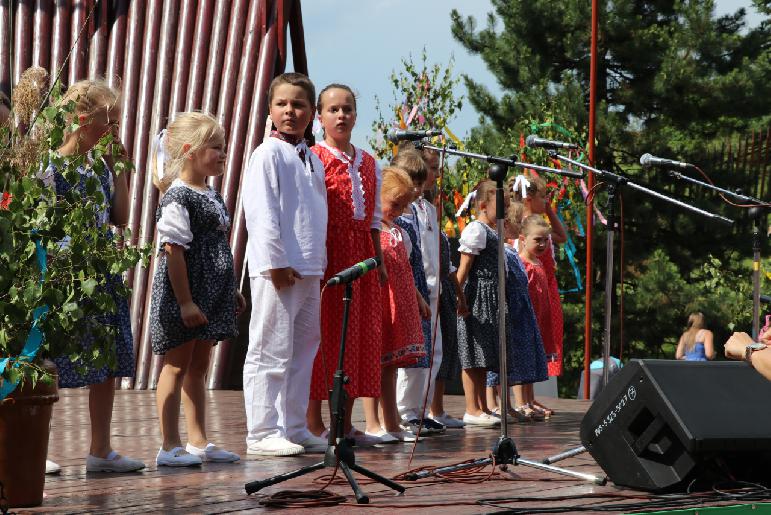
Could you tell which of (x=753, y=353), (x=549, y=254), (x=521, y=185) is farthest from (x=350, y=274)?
(x=549, y=254)

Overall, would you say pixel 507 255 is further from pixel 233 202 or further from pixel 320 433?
pixel 233 202

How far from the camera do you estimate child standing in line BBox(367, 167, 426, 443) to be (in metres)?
5.84

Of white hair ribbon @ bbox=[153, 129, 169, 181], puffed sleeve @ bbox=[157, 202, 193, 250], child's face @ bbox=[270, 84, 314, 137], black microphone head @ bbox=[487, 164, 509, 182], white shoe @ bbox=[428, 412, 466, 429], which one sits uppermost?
child's face @ bbox=[270, 84, 314, 137]

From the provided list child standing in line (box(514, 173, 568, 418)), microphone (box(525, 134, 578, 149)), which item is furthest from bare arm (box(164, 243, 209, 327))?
child standing in line (box(514, 173, 568, 418))

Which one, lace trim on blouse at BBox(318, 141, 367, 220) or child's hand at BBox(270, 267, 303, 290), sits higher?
lace trim on blouse at BBox(318, 141, 367, 220)

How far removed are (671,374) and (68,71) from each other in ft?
22.7

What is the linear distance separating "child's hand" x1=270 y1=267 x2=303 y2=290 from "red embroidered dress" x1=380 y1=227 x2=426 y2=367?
73cm

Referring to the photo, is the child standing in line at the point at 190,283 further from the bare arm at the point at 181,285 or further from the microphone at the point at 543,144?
the microphone at the point at 543,144

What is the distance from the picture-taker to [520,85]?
22.5m

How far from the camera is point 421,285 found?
21.6 ft

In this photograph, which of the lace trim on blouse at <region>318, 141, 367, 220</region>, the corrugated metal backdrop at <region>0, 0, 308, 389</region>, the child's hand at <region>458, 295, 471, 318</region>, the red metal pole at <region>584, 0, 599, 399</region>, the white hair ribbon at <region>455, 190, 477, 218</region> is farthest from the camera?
the red metal pole at <region>584, 0, 599, 399</region>

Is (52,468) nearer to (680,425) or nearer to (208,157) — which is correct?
(208,157)

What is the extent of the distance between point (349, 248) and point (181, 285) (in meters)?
0.96

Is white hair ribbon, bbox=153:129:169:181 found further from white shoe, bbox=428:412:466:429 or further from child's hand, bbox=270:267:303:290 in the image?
white shoe, bbox=428:412:466:429
